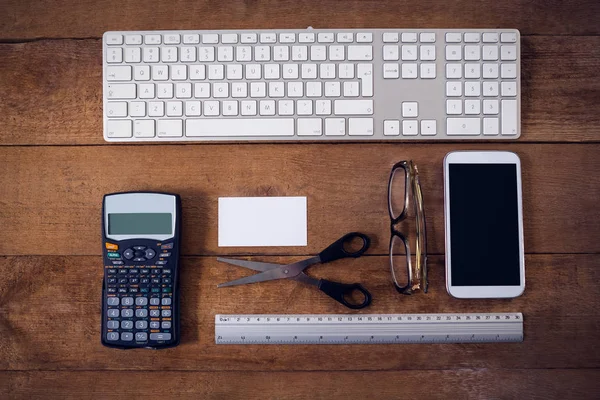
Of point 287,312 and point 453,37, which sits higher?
point 453,37

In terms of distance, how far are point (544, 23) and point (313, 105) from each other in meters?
0.45

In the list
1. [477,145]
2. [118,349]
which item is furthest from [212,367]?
[477,145]

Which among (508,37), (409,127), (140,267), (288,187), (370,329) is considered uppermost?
(508,37)

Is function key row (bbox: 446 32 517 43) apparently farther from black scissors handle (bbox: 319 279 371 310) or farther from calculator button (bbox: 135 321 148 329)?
calculator button (bbox: 135 321 148 329)

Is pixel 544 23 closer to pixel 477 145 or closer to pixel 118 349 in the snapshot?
pixel 477 145

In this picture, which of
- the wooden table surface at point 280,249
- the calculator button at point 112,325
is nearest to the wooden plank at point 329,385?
the wooden table surface at point 280,249

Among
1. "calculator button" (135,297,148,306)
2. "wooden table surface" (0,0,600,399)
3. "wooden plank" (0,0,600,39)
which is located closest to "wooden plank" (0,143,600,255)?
"wooden table surface" (0,0,600,399)

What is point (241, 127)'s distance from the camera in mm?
769

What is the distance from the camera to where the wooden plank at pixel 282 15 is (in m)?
0.80

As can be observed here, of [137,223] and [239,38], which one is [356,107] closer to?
[239,38]

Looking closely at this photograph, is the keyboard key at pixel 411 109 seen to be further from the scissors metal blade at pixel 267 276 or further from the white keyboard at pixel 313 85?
the scissors metal blade at pixel 267 276

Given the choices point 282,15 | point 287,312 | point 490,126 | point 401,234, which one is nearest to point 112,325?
point 287,312

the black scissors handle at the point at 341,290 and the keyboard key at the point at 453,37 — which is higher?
the keyboard key at the point at 453,37

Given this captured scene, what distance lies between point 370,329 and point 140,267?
16.3 inches
